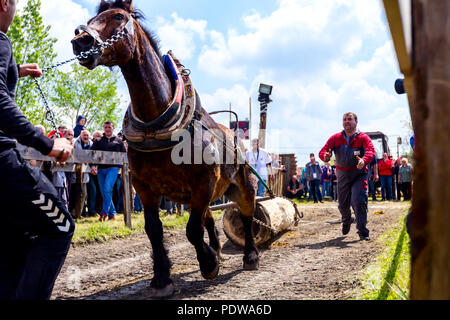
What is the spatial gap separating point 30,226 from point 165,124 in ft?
5.12

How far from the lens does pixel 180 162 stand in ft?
11.4

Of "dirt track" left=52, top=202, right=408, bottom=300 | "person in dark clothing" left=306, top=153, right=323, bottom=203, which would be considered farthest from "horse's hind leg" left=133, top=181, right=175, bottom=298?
"person in dark clothing" left=306, top=153, right=323, bottom=203

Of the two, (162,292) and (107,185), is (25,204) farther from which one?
(107,185)

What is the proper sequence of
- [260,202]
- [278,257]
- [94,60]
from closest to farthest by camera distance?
[94,60] < [278,257] < [260,202]

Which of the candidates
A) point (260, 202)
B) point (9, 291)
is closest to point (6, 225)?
point (9, 291)

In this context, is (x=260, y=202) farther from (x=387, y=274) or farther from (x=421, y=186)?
(x=421, y=186)

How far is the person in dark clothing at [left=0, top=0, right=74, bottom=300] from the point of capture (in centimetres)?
200

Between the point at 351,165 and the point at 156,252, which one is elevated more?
the point at 351,165

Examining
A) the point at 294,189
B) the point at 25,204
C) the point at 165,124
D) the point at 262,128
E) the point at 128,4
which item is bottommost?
the point at 294,189

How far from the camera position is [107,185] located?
8.16 m

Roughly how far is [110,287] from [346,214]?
4501 mm

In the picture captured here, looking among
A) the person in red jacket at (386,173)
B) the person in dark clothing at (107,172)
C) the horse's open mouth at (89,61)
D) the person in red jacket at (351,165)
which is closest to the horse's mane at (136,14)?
the horse's open mouth at (89,61)

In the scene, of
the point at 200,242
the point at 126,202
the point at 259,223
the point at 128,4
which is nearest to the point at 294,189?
the point at 126,202

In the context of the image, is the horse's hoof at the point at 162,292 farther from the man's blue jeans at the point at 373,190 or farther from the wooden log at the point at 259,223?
the man's blue jeans at the point at 373,190
